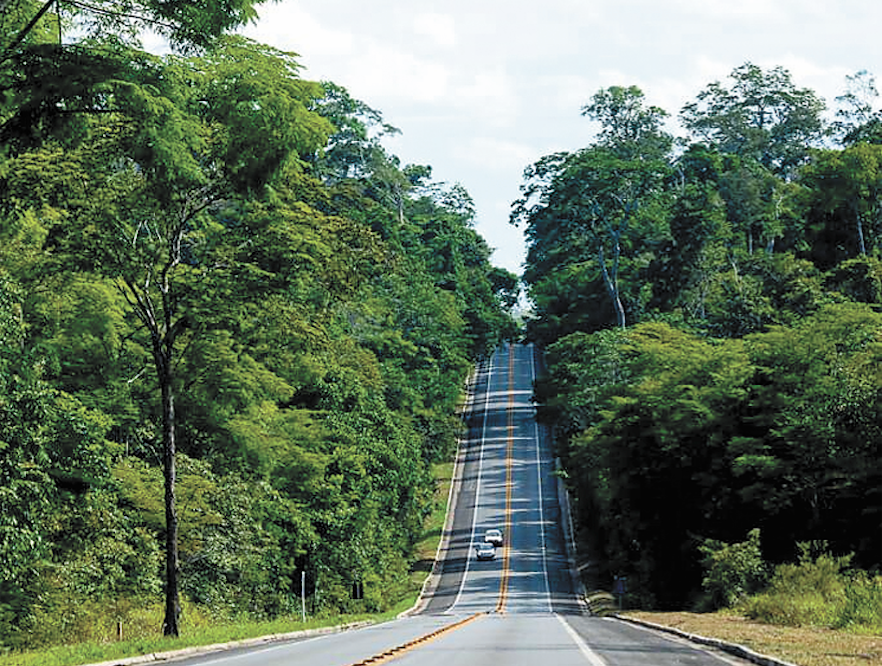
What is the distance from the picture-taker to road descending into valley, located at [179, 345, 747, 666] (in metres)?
17.5

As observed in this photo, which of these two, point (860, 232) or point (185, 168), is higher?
point (860, 232)

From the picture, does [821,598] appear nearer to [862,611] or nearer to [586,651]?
[862,611]

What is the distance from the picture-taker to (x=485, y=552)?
7100 cm

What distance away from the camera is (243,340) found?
89.4 feet

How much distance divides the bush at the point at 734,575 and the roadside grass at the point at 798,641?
29.9 ft

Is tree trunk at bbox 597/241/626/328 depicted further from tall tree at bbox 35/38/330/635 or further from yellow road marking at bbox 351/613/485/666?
tall tree at bbox 35/38/330/635

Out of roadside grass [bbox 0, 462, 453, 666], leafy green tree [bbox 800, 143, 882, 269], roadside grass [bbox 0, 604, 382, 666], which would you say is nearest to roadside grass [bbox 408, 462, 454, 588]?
roadside grass [bbox 0, 462, 453, 666]

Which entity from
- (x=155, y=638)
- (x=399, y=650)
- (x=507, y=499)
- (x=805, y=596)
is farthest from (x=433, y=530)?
(x=399, y=650)

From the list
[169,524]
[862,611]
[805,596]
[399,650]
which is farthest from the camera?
[805,596]

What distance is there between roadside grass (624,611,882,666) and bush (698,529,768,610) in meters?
9.10

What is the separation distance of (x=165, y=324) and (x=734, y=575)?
21045 mm

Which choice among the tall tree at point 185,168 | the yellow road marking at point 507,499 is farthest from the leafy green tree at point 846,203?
the tall tree at point 185,168

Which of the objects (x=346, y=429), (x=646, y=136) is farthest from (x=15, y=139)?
(x=646, y=136)

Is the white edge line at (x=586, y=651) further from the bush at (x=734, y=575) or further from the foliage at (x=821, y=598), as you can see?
the bush at (x=734, y=575)
